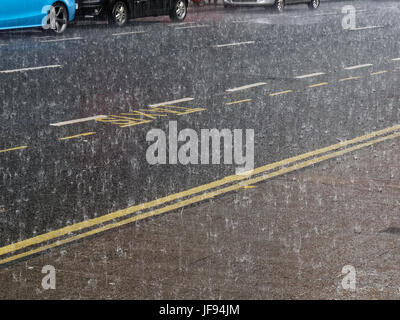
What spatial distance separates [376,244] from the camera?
21.8 feet

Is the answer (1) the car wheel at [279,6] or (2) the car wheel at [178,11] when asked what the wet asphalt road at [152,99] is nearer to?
(2) the car wheel at [178,11]

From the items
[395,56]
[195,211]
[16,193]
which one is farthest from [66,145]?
[395,56]

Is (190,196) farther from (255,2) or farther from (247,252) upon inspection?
(255,2)

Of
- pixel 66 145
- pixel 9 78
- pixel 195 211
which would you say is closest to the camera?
A: pixel 195 211

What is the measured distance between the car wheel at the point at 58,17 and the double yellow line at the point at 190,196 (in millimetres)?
12164

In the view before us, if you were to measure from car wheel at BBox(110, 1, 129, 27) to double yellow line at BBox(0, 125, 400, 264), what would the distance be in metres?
14.0

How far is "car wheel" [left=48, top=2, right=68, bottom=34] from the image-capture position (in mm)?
21203

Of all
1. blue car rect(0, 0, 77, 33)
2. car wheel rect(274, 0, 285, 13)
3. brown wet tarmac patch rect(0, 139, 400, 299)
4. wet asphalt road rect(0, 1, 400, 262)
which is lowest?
brown wet tarmac patch rect(0, 139, 400, 299)

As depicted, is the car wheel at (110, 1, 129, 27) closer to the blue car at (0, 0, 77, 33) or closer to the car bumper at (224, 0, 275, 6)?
the blue car at (0, 0, 77, 33)

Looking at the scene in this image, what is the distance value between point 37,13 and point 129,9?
3930mm

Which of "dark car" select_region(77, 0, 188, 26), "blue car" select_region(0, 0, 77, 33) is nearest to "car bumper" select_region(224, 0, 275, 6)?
"dark car" select_region(77, 0, 188, 26)
